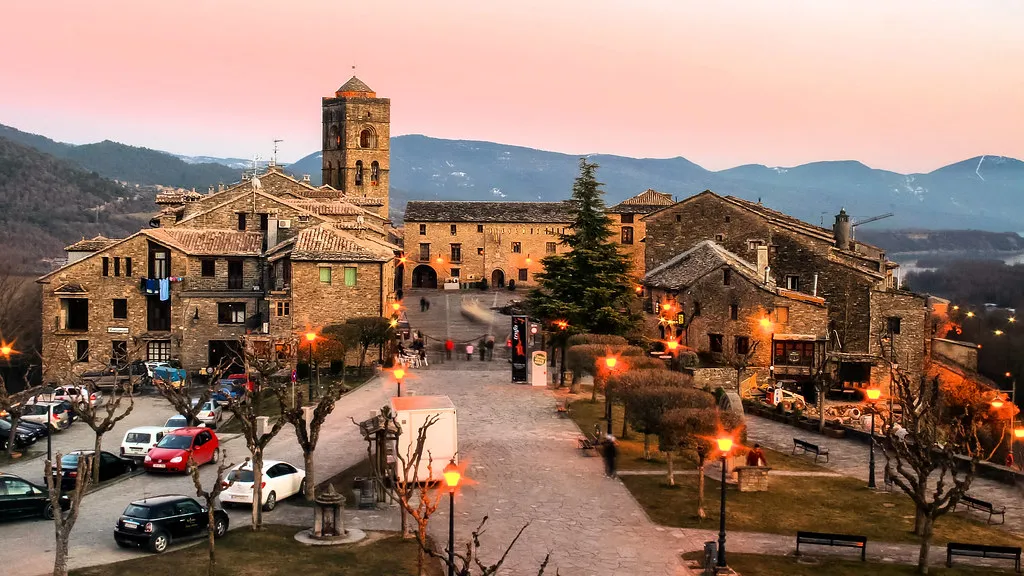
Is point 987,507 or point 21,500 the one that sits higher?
point 21,500

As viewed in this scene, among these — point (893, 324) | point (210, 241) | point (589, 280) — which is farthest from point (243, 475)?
point (893, 324)

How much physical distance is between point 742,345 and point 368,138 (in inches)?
2574

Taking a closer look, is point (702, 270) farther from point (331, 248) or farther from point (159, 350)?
point (159, 350)

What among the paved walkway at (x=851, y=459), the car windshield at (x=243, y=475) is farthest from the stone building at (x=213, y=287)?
the car windshield at (x=243, y=475)

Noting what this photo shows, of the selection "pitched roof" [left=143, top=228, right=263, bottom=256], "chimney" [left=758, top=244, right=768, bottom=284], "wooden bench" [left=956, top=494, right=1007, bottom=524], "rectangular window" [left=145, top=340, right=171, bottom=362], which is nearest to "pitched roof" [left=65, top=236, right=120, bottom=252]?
"pitched roof" [left=143, top=228, right=263, bottom=256]

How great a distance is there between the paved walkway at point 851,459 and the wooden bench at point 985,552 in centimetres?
386

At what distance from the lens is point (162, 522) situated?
2511 centimetres

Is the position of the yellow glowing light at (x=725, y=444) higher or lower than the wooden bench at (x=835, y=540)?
higher

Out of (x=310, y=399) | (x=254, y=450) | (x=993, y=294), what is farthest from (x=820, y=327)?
(x=993, y=294)

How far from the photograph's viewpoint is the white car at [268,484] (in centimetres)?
2897

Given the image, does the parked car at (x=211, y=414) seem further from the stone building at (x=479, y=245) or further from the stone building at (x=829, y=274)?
the stone building at (x=479, y=245)

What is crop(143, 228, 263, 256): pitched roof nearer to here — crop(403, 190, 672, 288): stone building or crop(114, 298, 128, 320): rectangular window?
crop(114, 298, 128, 320): rectangular window

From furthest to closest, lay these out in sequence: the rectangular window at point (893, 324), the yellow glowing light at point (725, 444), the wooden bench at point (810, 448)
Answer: the rectangular window at point (893, 324) → the wooden bench at point (810, 448) → the yellow glowing light at point (725, 444)

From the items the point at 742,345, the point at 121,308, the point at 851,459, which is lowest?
the point at 851,459
